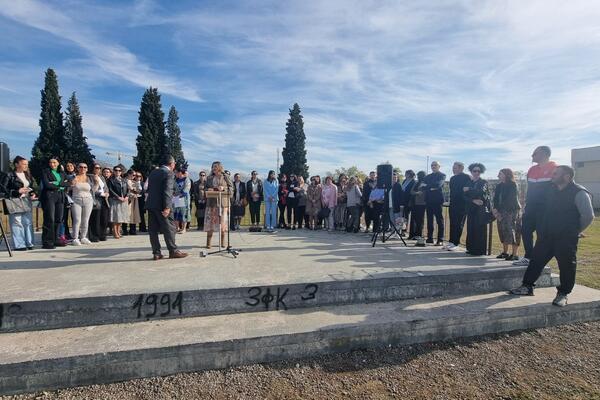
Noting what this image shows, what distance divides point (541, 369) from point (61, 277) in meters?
6.23

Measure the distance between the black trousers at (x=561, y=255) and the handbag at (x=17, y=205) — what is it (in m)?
9.35

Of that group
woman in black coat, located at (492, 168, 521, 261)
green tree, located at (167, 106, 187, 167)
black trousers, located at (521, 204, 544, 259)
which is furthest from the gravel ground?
green tree, located at (167, 106, 187, 167)

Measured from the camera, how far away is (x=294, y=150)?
39688 millimetres

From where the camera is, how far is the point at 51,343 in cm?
341

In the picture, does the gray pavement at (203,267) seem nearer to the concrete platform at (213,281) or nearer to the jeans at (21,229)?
the concrete platform at (213,281)

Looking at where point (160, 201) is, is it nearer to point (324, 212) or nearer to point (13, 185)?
point (13, 185)

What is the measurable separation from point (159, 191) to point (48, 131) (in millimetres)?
36832

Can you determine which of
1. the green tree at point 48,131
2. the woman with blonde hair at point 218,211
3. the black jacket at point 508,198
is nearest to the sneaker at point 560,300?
the black jacket at point 508,198

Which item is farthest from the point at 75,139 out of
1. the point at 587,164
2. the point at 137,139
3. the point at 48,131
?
the point at 587,164

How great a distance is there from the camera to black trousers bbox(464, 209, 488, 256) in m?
6.95

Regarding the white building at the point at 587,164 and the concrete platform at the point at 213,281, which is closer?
the concrete platform at the point at 213,281

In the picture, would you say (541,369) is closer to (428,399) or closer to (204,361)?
(428,399)

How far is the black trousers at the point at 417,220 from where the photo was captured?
8.95 m

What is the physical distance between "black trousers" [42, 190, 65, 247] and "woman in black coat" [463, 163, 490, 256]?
878 cm
